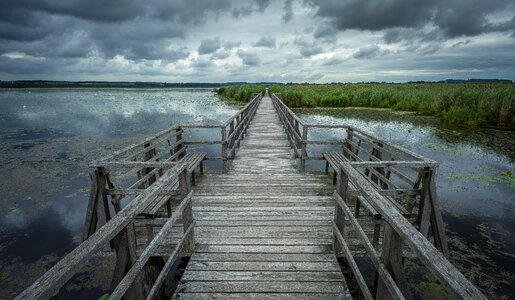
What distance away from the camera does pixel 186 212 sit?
140 inches

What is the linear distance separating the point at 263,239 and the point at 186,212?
48.1 inches

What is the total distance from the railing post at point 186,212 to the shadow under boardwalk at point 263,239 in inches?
5.1

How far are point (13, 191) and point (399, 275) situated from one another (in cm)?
1106

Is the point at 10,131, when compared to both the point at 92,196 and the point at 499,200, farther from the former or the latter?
the point at 499,200

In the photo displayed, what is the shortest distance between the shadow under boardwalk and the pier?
1 centimetres

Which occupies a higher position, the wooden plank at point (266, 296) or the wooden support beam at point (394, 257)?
the wooden support beam at point (394, 257)

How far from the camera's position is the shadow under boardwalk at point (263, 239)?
3.11m

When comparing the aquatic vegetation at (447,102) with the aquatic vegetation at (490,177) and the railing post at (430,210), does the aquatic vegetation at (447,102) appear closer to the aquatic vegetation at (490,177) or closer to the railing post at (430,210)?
the aquatic vegetation at (490,177)

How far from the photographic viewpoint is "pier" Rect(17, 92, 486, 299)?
6.50ft

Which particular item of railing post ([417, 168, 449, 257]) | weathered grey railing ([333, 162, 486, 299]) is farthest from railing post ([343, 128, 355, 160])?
weathered grey railing ([333, 162, 486, 299])

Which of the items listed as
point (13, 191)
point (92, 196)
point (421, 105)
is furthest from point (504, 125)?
point (13, 191)

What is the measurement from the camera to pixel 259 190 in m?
6.10

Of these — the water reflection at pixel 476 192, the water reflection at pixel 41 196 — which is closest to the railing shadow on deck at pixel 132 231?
the water reflection at pixel 41 196

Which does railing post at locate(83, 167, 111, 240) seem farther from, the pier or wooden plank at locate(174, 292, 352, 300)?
wooden plank at locate(174, 292, 352, 300)
